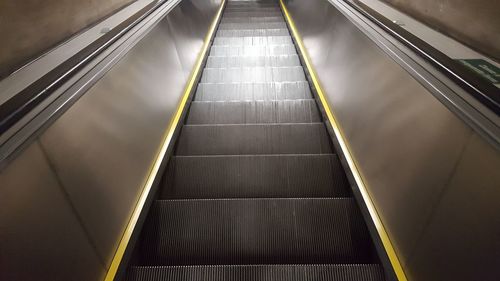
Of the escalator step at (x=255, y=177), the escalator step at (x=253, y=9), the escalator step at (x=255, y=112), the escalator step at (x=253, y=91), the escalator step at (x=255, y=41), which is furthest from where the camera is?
the escalator step at (x=253, y=9)

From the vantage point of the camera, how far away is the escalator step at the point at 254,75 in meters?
4.29

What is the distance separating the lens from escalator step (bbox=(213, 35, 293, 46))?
5.62 metres

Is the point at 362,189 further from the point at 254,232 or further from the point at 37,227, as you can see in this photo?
the point at 37,227

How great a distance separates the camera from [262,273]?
1746 mm

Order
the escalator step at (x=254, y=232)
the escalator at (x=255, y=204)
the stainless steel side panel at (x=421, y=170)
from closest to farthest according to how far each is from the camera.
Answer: the stainless steel side panel at (x=421, y=170) < the escalator at (x=255, y=204) < the escalator step at (x=254, y=232)

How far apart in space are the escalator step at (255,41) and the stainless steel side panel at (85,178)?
3175 mm

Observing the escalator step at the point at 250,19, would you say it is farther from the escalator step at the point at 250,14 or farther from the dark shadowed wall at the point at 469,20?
the dark shadowed wall at the point at 469,20

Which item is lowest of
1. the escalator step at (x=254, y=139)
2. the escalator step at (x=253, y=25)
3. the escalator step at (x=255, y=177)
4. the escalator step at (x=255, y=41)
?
the escalator step at (x=255, y=177)

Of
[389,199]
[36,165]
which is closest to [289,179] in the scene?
[389,199]

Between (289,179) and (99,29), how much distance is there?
1943mm

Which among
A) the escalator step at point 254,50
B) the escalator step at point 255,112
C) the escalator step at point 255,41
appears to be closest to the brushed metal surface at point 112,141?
the escalator step at point 255,112

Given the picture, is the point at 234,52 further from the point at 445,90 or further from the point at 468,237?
the point at 468,237

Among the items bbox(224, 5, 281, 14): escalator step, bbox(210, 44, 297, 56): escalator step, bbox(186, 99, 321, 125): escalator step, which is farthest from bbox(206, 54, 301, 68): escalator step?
bbox(224, 5, 281, 14): escalator step

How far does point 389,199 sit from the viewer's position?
1804 millimetres
